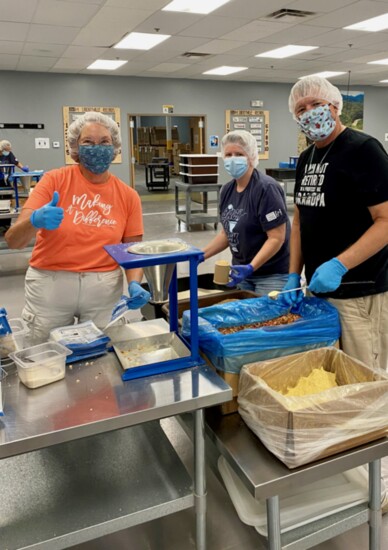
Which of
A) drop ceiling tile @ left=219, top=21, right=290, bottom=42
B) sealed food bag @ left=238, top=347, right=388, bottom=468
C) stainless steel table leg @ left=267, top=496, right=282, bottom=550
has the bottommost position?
stainless steel table leg @ left=267, top=496, right=282, bottom=550

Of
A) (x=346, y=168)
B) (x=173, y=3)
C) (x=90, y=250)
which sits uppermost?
(x=173, y=3)

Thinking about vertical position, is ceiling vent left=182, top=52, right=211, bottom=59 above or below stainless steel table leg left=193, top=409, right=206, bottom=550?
above

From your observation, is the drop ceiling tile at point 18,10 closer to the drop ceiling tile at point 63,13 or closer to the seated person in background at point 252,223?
the drop ceiling tile at point 63,13

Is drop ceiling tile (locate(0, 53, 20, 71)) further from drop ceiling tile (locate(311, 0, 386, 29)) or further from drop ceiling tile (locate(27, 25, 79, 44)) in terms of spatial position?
drop ceiling tile (locate(311, 0, 386, 29))

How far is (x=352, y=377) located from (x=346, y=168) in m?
0.65

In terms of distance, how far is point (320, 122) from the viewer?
4.96 feet

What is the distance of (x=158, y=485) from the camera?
1.33 meters

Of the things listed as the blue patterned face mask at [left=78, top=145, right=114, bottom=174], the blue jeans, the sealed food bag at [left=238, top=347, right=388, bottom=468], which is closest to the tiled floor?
the sealed food bag at [left=238, top=347, right=388, bottom=468]

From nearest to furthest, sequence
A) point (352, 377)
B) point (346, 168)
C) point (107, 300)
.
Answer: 1. point (352, 377)
2. point (346, 168)
3. point (107, 300)

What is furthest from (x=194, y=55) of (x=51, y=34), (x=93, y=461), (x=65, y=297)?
(x=93, y=461)

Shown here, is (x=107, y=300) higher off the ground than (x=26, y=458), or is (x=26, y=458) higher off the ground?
(x=107, y=300)

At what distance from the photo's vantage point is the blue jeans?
A: 220 cm

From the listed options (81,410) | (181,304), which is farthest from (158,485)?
(181,304)

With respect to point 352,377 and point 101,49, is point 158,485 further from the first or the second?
point 101,49
